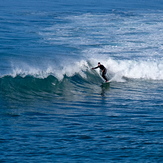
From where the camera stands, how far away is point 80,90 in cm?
2211

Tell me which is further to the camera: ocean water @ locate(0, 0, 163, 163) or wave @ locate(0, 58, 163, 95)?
wave @ locate(0, 58, 163, 95)

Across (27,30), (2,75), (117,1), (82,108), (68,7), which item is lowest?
(82,108)

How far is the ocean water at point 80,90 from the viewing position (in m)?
13.0

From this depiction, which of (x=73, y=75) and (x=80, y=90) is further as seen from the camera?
(x=73, y=75)

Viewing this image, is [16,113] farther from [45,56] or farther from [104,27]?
[104,27]

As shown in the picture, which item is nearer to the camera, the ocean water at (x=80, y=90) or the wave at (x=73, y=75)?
the ocean water at (x=80, y=90)

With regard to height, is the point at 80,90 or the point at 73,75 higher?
the point at 73,75

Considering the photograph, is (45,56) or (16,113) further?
(45,56)

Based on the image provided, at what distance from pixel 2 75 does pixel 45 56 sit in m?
6.91

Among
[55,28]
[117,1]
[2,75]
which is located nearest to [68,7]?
[117,1]

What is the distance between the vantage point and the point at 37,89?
70.6 feet

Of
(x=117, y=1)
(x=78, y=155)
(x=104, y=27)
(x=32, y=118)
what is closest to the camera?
(x=78, y=155)

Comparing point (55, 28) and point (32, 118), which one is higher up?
point (55, 28)

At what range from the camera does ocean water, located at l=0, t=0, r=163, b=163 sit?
1297cm
